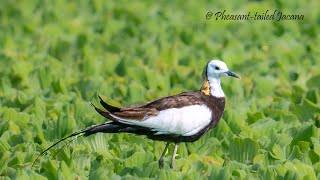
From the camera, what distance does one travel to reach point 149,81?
11266 mm

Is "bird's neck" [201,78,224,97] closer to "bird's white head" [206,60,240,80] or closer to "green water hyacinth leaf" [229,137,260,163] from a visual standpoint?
"bird's white head" [206,60,240,80]

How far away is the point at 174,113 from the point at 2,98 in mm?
2947

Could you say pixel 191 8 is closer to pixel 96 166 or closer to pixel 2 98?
pixel 2 98

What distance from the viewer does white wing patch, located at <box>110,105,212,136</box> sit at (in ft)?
26.2

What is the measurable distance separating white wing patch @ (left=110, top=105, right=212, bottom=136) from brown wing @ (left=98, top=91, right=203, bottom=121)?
32mm

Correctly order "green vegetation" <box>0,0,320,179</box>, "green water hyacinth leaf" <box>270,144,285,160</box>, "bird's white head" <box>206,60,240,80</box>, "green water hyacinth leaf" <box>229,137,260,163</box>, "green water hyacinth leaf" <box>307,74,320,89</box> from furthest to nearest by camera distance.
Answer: "green water hyacinth leaf" <box>307,74,320,89</box>, "bird's white head" <box>206,60,240,80</box>, "green water hyacinth leaf" <box>229,137,260,163</box>, "green water hyacinth leaf" <box>270,144,285,160</box>, "green vegetation" <box>0,0,320,179</box>

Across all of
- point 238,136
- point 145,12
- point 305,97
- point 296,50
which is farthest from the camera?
point 145,12

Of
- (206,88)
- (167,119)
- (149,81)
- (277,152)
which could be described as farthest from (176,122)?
(149,81)

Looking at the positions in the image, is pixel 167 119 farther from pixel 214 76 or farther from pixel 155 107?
pixel 214 76

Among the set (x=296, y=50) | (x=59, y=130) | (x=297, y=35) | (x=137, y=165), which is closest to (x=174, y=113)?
(x=137, y=165)

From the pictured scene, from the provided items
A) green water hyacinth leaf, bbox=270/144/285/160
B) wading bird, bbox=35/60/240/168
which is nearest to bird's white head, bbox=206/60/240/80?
wading bird, bbox=35/60/240/168

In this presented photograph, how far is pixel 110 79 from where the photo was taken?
11602 mm

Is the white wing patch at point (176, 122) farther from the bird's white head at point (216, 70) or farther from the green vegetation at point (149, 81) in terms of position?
the bird's white head at point (216, 70)

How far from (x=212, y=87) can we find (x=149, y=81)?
281 centimetres
